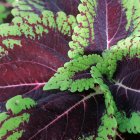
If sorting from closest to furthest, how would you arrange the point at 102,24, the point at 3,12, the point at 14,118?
the point at 14,118 < the point at 102,24 < the point at 3,12

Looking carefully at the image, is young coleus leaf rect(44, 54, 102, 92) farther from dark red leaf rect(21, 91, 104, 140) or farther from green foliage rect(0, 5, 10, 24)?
green foliage rect(0, 5, 10, 24)

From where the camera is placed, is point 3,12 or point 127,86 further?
point 3,12

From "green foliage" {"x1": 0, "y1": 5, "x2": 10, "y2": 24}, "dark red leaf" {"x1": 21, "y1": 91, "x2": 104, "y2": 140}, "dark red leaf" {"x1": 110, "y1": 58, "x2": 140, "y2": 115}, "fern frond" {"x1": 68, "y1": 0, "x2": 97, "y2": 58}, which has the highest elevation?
"green foliage" {"x1": 0, "y1": 5, "x2": 10, "y2": 24}

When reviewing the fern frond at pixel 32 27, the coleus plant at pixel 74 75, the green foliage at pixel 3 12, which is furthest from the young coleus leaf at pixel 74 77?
the green foliage at pixel 3 12

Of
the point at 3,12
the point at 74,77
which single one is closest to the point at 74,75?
the point at 74,77

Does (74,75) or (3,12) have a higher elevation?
(3,12)

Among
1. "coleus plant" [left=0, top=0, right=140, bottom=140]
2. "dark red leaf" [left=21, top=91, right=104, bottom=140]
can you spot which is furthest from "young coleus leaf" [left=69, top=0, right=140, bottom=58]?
"dark red leaf" [left=21, top=91, right=104, bottom=140]

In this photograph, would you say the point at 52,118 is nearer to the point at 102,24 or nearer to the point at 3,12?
the point at 102,24

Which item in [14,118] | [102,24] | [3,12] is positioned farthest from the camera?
[3,12]
